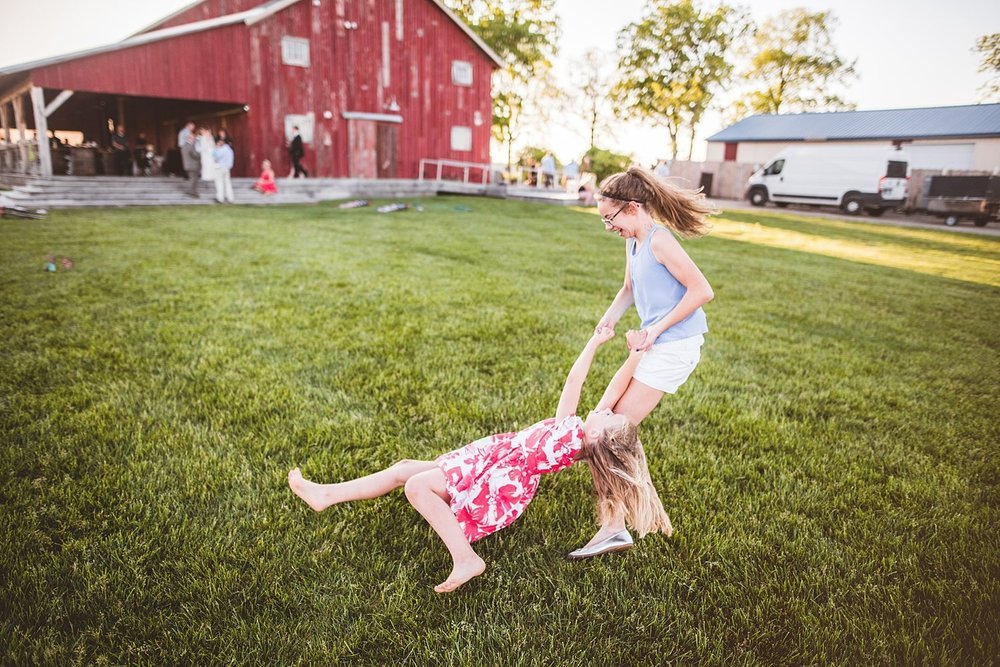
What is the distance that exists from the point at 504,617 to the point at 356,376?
2.46 meters

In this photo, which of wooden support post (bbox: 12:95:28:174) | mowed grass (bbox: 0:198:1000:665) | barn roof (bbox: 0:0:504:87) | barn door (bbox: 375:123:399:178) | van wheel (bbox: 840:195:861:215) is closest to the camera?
mowed grass (bbox: 0:198:1000:665)

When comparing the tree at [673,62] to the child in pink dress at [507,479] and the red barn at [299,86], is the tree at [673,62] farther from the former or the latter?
the child in pink dress at [507,479]

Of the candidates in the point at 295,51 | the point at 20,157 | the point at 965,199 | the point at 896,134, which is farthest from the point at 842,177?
the point at 20,157

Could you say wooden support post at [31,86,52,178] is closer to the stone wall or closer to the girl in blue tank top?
the girl in blue tank top

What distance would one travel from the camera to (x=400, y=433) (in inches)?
130

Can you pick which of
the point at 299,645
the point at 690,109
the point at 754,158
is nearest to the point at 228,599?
the point at 299,645

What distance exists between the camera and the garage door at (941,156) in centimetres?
3053

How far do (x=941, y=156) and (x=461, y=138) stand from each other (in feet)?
91.5

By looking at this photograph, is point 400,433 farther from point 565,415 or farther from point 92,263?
point 92,263

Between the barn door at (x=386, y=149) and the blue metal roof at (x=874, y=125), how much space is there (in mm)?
28153

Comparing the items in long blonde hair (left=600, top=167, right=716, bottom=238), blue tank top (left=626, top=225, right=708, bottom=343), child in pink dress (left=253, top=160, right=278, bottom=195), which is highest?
child in pink dress (left=253, top=160, right=278, bottom=195)

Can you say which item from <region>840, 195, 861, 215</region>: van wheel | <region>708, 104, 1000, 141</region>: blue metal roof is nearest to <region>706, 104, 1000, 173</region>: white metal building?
<region>708, 104, 1000, 141</region>: blue metal roof

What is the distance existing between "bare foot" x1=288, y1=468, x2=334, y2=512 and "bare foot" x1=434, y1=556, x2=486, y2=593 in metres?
0.62

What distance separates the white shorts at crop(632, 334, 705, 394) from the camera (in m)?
2.35
